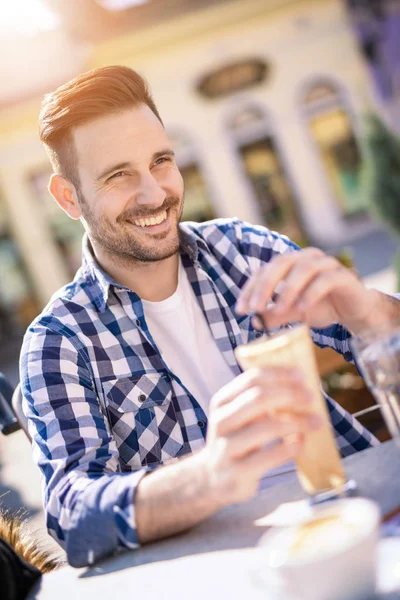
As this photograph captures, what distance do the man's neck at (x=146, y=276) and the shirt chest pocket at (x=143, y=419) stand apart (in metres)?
0.28

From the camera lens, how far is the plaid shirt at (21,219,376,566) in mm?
1209

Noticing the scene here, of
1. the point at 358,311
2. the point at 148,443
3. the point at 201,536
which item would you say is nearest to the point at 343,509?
the point at 201,536

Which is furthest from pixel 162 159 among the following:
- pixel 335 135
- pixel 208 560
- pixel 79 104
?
pixel 335 135

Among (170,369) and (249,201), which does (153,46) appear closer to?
(249,201)

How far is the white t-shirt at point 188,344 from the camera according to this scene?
177 centimetres

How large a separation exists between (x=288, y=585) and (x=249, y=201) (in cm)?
1209

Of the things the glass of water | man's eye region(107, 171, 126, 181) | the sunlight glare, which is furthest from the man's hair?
the sunlight glare

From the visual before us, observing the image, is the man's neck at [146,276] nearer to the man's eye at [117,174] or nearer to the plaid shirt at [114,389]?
the plaid shirt at [114,389]

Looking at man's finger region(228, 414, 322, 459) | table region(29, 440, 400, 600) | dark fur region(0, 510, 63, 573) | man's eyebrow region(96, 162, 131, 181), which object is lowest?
dark fur region(0, 510, 63, 573)

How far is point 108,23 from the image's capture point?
471 inches

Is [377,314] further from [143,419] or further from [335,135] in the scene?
[335,135]

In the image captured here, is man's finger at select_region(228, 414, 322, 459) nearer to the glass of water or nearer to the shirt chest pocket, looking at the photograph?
the glass of water

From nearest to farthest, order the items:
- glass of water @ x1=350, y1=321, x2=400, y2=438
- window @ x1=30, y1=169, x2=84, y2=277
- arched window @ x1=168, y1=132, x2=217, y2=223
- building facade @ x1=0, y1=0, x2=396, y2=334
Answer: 1. glass of water @ x1=350, y1=321, x2=400, y2=438
2. building facade @ x1=0, y1=0, x2=396, y2=334
3. window @ x1=30, y1=169, x2=84, y2=277
4. arched window @ x1=168, y1=132, x2=217, y2=223

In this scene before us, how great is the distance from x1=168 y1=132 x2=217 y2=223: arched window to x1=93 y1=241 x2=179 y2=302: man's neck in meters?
10.8
